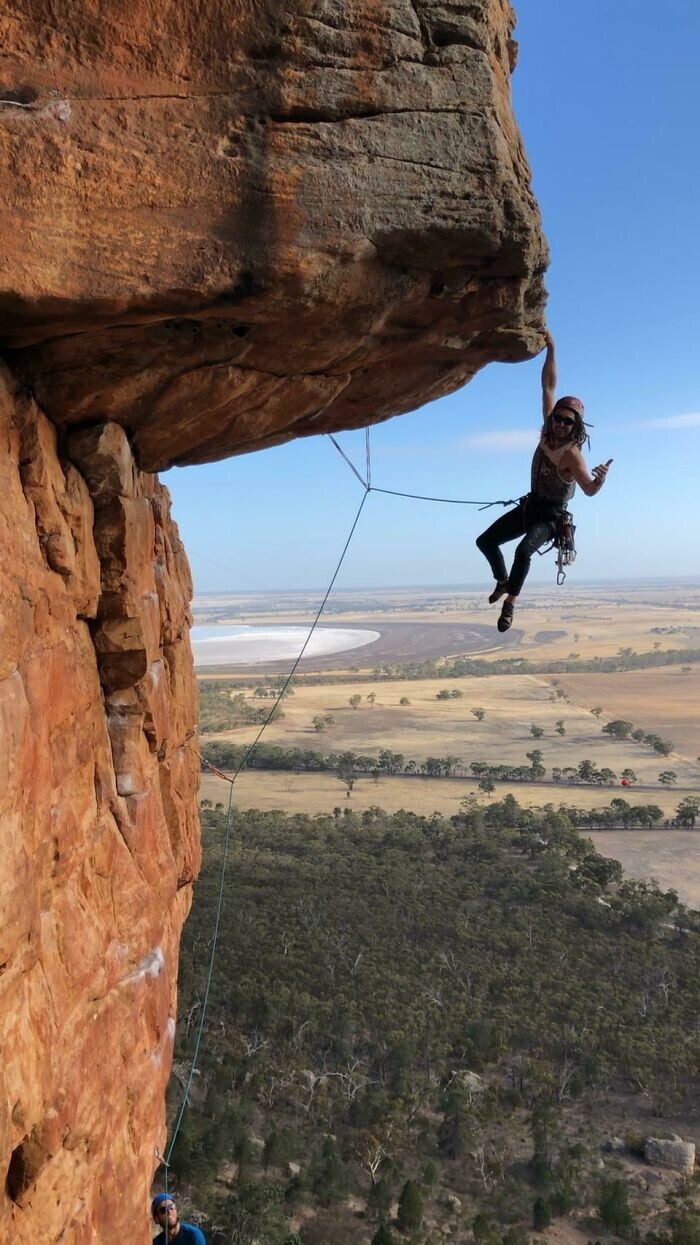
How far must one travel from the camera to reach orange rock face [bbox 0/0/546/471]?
4.57 metres

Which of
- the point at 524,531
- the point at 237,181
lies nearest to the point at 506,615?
the point at 524,531

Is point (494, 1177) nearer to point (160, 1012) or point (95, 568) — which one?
point (160, 1012)

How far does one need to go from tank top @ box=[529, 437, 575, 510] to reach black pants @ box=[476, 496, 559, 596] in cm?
10

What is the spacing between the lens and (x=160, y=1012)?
21.5 ft

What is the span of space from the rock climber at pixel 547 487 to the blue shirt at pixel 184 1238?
675cm

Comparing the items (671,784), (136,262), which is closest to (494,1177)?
(136,262)

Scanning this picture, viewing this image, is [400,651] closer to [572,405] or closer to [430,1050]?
[430,1050]

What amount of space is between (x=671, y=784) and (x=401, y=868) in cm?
3369

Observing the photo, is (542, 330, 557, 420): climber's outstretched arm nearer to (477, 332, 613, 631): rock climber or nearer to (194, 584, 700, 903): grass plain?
(477, 332, 613, 631): rock climber

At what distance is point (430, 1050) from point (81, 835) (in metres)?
24.0

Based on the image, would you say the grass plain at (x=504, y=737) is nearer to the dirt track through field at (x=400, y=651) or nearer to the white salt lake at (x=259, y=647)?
the dirt track through field at (x=400, y=651)

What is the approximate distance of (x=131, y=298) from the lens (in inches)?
185

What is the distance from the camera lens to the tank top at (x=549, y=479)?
7.46m

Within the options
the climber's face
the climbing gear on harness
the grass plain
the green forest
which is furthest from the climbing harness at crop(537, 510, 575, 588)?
the grass plain
